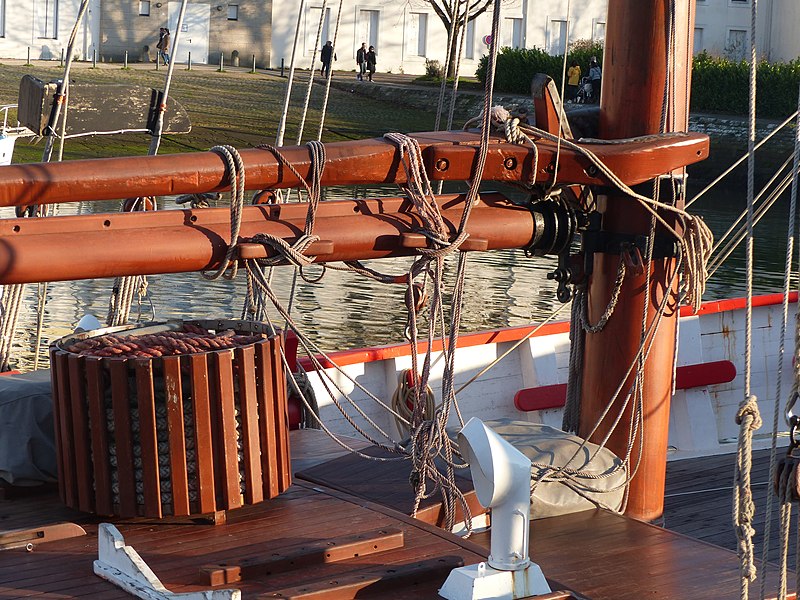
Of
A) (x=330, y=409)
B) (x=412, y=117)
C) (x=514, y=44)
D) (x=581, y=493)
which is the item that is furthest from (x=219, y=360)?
(x=514, y=44)

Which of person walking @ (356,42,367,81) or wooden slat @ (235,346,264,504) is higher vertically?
person walking @ (356,42,367,81)

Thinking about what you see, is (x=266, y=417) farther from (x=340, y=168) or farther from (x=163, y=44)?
(x=163, y=44)

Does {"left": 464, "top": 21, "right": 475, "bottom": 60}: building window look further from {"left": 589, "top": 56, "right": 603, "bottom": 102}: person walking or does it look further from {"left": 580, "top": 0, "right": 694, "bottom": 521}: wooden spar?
{"left": 580, "top": 0, "right": 694, "bottom": 521}: wooden spar

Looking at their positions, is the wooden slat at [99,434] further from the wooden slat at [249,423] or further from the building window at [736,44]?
the building window at [736,44]

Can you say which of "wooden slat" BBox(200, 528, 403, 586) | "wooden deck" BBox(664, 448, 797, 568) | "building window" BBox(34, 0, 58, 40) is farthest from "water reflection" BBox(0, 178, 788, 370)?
"building window" BBox(34, 0, 58, 40)

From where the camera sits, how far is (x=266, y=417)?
383 cm

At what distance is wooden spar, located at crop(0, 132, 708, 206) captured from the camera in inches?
141

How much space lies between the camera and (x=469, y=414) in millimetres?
6539

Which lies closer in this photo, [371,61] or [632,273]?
[632,273]

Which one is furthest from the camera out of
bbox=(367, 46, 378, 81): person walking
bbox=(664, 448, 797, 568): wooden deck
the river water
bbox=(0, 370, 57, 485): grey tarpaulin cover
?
bbox=(367, 46, 378, 81): person walking

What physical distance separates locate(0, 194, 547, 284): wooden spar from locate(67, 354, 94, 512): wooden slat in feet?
1.04

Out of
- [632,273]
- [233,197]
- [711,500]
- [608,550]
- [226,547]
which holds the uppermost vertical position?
[233,197]

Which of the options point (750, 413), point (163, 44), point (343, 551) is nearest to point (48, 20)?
point (163, 44)

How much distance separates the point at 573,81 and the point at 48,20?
1510 centimetres
